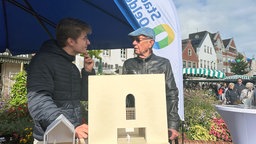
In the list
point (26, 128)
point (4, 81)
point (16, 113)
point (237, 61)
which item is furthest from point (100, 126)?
point (237, 61)

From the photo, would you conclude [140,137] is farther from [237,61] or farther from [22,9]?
[237,61]

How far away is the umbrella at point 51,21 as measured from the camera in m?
3.00

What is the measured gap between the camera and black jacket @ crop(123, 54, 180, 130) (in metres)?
1.87

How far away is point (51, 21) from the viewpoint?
131 inches

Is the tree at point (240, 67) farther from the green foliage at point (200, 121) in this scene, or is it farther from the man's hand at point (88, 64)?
the man's hand at point (88, 64)

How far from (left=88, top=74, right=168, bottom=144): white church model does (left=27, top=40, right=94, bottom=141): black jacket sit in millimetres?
Result: 266

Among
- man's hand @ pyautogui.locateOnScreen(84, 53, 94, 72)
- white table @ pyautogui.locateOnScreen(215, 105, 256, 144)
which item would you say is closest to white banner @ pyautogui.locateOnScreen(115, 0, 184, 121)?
white table @ pyautogui.locateOnScreen(215, 105, 256, 144)

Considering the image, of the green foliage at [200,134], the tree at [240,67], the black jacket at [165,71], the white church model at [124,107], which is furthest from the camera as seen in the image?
the tree at [240,67]

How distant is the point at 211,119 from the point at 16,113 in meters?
4.91

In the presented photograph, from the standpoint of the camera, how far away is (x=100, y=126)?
4.20 ft

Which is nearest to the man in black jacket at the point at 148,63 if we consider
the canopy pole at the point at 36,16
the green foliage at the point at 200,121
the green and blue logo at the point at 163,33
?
the green and blue logo at the point at 163,33

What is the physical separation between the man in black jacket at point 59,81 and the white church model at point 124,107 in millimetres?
143

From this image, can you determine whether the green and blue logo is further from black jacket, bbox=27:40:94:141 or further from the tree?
the tree

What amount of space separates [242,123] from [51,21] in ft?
8.47
